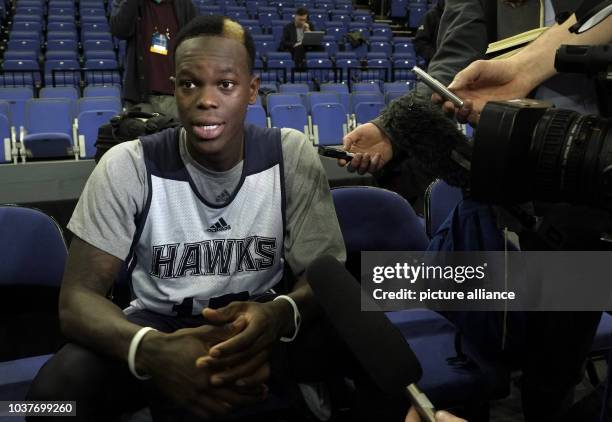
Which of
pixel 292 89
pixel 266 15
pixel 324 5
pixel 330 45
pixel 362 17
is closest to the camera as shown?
pixel 292 89

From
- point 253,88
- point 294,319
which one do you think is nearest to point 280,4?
point 253,88

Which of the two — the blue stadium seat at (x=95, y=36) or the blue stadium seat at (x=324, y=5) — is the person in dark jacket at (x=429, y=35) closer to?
the blue stadium seat at (x=95, y=36)

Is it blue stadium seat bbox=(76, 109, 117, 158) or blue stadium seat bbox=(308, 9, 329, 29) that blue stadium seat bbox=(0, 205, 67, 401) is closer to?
blue stadium seat bbox=(76, 109, 117, 158)

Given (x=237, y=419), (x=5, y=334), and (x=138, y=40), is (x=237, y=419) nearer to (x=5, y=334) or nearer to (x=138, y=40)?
(x=5, y=334)

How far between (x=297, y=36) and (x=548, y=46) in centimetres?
796

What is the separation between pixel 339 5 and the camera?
1175 cm

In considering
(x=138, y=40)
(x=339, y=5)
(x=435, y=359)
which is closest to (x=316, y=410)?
(x=435, y=359)

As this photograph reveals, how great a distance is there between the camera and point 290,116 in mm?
5531

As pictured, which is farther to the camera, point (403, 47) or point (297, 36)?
point (403, 47)

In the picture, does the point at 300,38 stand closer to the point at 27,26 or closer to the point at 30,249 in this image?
the point at 27,26

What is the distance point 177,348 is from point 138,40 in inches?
95.6

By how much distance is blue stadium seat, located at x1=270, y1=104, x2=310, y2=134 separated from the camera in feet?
17.9

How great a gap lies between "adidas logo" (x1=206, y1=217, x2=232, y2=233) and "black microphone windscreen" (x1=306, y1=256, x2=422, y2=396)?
0.73 m

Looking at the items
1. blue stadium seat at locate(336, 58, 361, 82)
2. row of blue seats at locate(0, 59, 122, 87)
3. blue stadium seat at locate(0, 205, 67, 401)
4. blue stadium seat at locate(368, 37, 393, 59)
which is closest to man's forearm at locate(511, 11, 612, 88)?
blue stadium seat at locate(0, 205, 67, 401)
